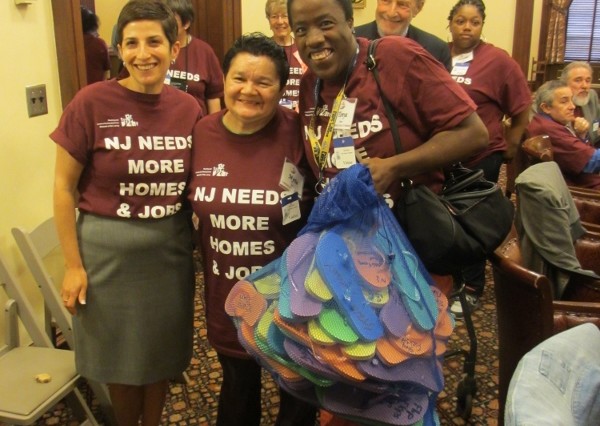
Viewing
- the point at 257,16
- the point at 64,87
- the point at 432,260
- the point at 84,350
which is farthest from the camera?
the point at 257,16

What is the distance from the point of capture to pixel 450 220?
1.43m

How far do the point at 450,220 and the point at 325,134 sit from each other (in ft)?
1.18

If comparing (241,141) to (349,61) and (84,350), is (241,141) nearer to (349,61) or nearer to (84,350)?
(349,61)

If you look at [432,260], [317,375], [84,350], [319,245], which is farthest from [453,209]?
Answer: [84,350]

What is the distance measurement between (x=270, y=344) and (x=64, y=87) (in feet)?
5.65

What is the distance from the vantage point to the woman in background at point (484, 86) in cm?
318

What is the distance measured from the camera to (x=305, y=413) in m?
1.80

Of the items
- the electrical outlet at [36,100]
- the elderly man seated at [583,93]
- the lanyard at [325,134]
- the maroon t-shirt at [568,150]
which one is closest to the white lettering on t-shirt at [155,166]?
the lanyard at [325,134]

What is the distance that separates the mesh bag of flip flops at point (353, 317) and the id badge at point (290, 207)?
19 centimetres

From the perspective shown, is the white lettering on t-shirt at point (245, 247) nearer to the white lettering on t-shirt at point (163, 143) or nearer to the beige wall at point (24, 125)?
the white lettering on t-shirt at point (163, 143)

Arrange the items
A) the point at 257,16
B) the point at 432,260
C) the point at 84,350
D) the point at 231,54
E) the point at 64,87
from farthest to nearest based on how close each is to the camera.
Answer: the point at 257,16 < the point at 64,87 < the point at 84,350 < the point at 231,54 < the point at 432,260

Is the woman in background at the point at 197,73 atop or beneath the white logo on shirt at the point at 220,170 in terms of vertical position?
atop

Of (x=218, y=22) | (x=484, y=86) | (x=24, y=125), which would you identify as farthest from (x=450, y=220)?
(x=218, y=22)

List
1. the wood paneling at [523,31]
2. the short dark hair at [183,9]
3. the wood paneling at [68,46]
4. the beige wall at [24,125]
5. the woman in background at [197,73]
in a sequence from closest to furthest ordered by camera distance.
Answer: the beige wall at [24,125] → the wood paneling at [68,46] → the short dark hair at [183,9] → the woman in background at [197,73] → the wood paneling at [523,31]
